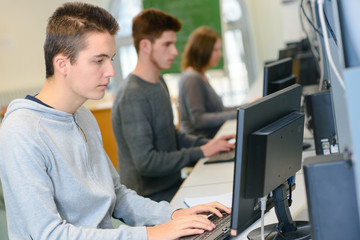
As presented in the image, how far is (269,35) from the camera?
23.9ft

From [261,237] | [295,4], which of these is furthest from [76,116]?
[295,4]

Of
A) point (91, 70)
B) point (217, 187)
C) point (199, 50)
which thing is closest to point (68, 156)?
point (91, 70)

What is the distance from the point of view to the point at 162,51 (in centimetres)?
264

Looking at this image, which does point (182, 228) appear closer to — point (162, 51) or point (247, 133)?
point (247, 133)

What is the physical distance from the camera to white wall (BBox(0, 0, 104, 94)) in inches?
267

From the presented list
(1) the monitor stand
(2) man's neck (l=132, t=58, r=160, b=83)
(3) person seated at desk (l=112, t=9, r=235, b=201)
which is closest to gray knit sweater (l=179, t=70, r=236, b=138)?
(3) person seated at desk (l=112, t=9, r=235, b=201)

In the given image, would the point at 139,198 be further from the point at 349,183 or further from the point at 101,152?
the point at 349,183

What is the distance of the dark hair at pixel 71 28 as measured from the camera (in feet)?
4.62

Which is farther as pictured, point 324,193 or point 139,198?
point 139,198

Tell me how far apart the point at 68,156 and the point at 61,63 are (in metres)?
0.26

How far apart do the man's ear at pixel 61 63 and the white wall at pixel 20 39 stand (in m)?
5.56

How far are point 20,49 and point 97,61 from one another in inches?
230

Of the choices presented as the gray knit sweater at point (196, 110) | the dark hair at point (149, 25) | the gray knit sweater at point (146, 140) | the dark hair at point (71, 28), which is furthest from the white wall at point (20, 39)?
the dark hair at point (71, 28)

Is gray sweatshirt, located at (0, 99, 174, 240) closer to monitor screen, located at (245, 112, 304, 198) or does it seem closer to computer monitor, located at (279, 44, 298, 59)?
monitor screen, located at (245, 112, 304, 198)
